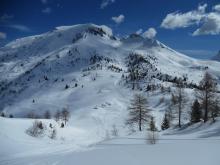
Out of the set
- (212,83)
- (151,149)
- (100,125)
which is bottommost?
(100,125)

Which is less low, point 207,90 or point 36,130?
point 207,90

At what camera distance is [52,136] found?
74938mm

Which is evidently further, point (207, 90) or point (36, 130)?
point (36, 130)

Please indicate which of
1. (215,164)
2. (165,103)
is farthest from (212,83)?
(165,103)

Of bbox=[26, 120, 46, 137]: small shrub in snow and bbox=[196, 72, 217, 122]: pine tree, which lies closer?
bbox=[196, 72, 217, 122]: pine tree

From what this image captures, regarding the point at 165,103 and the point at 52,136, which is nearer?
the point at 52,136

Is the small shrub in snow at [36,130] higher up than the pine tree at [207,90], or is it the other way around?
the pine tree at [207,90]

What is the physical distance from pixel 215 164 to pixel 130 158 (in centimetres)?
539

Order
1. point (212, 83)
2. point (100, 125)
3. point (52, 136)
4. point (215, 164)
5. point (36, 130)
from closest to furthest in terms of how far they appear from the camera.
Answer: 1. point (215, 164)
2. point (212, 83)
3. point (36, 130)
4. point (52, 136)
5. point (100, 125)

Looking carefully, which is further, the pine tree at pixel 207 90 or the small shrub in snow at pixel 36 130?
the small shrub in snow at pixel 36 130

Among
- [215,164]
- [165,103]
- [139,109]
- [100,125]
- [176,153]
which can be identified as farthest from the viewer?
[165,103]

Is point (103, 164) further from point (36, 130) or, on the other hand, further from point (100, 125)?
point (100, 125)

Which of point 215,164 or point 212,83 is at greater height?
point 212,83

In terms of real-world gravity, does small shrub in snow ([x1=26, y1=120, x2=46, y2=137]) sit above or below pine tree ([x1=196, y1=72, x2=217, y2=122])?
below
